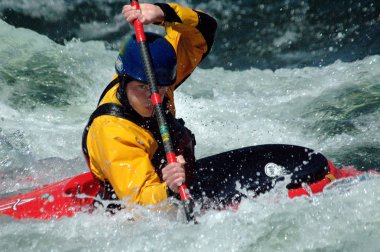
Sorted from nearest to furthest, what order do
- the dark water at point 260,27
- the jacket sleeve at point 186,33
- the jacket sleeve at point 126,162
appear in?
the jacket sleeve at point 126,162
the jacket sleeve at point 186,33
the dark water at point 260,27

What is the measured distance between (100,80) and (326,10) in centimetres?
341

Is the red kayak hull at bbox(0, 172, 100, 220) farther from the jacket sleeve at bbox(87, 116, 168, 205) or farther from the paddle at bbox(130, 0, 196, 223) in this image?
the paddle at bbox(130, 0, 196, 223)

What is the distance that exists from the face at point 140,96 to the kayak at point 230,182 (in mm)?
572

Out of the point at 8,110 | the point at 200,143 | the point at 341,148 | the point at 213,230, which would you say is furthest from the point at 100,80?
the point at 213,230

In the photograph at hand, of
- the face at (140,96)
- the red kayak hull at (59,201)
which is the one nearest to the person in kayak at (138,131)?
the face at (140,96)

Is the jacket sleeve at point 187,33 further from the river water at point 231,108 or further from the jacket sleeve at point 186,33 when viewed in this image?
the river water at point 231,108

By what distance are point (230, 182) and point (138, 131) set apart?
0.69 meters

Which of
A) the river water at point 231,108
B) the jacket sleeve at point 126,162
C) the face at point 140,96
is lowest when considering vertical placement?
the river water at point 231,108

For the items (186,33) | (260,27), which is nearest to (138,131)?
(186,33)

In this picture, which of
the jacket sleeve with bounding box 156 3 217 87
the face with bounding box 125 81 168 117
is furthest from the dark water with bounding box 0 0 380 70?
the face with bounding box 125 81 168 117

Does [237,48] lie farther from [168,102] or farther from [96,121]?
[96,121]

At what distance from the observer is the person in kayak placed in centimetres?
318

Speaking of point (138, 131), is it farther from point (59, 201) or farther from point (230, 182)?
point (59, 201)

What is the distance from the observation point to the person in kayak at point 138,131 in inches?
125
